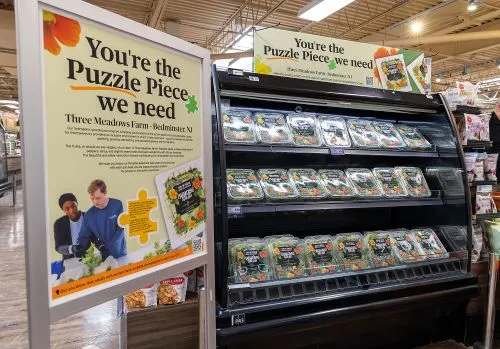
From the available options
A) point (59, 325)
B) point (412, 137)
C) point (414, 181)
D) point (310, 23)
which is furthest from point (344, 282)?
point (310, 23)

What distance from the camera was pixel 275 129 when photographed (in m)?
2.38

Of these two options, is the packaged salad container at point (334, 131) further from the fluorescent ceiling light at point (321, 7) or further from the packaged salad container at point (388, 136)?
the fluorescent ceiling light at point (321, 7)

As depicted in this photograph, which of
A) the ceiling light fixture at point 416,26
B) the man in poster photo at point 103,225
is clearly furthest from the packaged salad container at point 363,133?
the ceiling light fixture at point 416,26

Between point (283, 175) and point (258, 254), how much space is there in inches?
22.5

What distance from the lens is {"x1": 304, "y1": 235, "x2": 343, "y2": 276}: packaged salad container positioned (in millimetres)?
2295

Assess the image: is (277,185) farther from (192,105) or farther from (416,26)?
(416,26)

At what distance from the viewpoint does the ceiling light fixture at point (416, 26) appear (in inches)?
339

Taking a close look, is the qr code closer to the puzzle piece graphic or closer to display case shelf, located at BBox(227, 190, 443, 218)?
the puzzle piece graphic

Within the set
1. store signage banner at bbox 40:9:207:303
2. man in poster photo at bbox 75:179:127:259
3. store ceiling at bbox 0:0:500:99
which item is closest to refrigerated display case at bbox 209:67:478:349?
store signage banner at bbox 40:9:207:303

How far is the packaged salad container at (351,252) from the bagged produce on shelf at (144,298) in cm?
124

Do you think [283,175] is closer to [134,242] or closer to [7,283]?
[134,242]

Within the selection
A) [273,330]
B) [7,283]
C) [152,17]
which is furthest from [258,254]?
[152,17]

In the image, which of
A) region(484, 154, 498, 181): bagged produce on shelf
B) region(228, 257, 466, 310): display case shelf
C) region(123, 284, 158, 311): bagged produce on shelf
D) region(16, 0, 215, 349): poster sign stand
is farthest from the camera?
region(484, 154, 498, 181): bagged produce on shelf

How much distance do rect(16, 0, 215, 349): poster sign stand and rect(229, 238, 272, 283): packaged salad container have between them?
55 centimetres
